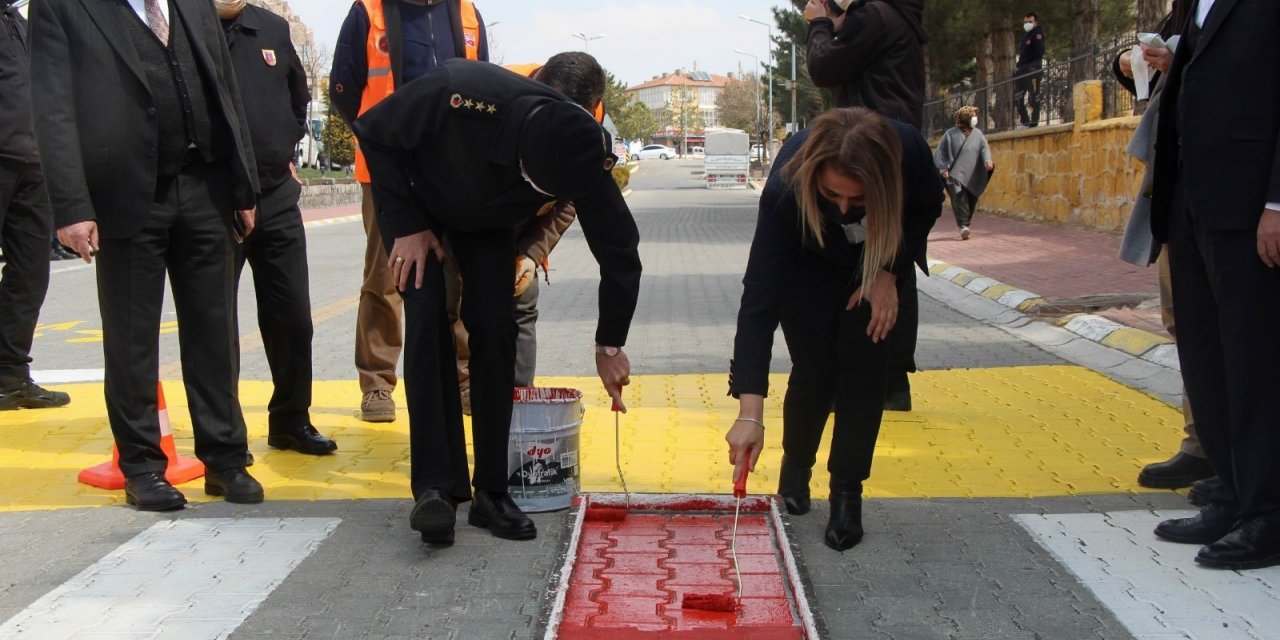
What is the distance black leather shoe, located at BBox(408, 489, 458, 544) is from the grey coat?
1515 cm

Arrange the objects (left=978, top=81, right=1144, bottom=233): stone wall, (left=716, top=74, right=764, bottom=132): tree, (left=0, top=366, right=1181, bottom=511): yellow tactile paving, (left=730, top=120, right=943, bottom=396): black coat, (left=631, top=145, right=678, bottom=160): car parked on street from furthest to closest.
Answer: (left=631, top=145, right=678, bottom=160): car parked on street, (left=716, top=74, right=764, bottom=132): tree, (left=978, top=81, right=1144, bottom=233): stone wall, (left=0, top=366, right=1181, bottom=511): yellow tactile paving, (left=730, top=120, right=943, bottom=396): black coat

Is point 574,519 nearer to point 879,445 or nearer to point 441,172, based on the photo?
point 441,172

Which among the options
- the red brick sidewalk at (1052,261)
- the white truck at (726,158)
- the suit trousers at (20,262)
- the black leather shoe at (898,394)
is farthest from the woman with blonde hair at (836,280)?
the white truck at (726,158)

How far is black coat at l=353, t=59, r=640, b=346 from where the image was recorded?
3986 millimetres

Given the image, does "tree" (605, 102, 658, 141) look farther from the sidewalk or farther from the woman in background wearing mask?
the sidewalk

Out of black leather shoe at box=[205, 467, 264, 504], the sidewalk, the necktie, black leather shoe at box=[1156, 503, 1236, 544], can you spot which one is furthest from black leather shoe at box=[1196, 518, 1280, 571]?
the necktie

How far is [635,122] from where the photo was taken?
397ft

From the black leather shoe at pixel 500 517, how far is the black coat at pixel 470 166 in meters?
0.77

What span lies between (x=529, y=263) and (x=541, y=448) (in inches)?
35.6

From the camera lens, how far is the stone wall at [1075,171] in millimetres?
16578

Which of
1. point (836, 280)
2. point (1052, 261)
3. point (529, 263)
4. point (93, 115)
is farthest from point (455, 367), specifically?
point (1052, 261)

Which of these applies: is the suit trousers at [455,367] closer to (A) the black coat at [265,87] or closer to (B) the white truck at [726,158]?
(A) the black coat at [265,87]

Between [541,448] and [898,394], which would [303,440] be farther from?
[898,394]

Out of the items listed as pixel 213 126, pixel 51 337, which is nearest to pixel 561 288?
pixel 51 337
